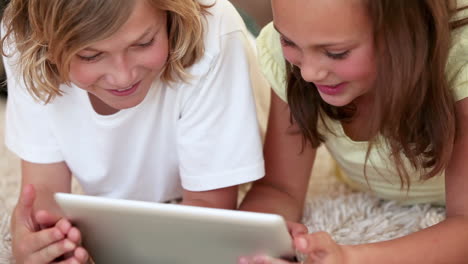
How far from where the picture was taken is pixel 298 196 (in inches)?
54.7

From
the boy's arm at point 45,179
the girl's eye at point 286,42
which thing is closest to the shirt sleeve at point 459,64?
the girl's eye at point 286,42

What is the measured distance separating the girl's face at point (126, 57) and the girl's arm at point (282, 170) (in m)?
0.25

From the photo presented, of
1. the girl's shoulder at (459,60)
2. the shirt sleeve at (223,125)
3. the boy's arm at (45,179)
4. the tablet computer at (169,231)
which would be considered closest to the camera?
the tablet computer at (169,231)

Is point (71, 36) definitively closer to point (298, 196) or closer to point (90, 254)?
point (90, 254)

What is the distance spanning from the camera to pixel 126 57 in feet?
3.68

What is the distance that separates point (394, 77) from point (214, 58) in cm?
30

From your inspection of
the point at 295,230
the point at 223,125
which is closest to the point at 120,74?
the point at 223,125

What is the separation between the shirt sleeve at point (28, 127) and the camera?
4.28ft

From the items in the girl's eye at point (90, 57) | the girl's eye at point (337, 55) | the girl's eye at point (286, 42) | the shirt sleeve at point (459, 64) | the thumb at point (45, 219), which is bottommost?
the thumb at point (45, 219)

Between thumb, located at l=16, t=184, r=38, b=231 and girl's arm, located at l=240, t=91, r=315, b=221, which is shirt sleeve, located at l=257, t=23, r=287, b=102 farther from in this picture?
thumb, located at l=16, t=184, r=38, b=231

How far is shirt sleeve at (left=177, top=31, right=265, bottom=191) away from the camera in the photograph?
124cm

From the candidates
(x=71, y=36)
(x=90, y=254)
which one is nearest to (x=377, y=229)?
(x=90, y=254)

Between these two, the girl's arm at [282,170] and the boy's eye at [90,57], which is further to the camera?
the girl's arm at [282,170]

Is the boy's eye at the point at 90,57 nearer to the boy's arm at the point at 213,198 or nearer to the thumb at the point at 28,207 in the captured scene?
the thumb at the point at 28,207
